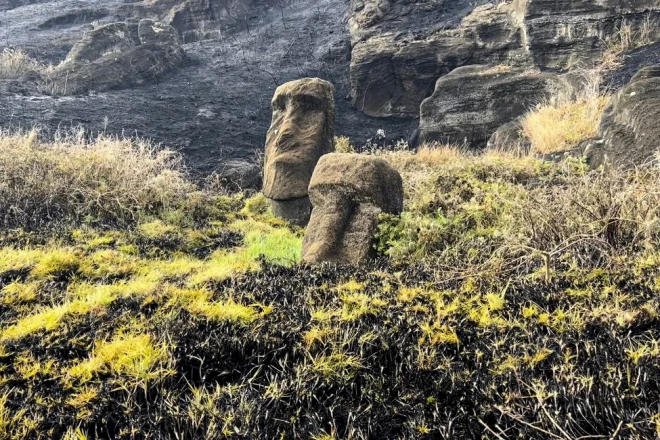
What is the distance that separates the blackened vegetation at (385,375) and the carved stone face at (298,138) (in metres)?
4.05

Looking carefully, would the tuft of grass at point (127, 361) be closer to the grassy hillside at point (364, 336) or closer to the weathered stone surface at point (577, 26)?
the grassy hillside at point (364, 336)

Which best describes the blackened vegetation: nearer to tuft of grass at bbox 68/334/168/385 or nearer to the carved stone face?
tuft of grass at bbox 68/334/168/385

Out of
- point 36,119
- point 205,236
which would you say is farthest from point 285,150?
point 36,119

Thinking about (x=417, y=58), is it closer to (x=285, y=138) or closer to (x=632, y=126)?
(x=285, y=138)

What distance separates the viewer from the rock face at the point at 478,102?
11.6 meters

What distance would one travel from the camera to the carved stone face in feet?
21.0

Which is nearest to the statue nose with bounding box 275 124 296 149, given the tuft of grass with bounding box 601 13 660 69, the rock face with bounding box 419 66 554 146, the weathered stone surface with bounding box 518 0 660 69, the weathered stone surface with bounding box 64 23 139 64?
the rock face with bounding box 419 66 554 146

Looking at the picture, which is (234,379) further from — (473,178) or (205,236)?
(473,178)

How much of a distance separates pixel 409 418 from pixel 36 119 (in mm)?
12811

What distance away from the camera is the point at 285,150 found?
6613 mm

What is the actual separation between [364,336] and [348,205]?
7.53 feet

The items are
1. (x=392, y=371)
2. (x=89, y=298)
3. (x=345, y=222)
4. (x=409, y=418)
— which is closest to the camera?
(x=409, y=418)

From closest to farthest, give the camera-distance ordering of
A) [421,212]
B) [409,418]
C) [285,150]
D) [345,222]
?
1. [409,418]
2. [345,222]
3. [421,212]
4. [285,150]

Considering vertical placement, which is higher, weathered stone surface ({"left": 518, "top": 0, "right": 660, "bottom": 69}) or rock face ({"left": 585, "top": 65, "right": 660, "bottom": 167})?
weathered stone surface ({"left": 518, "top": 0, "right": 660, "bottom": 69})
